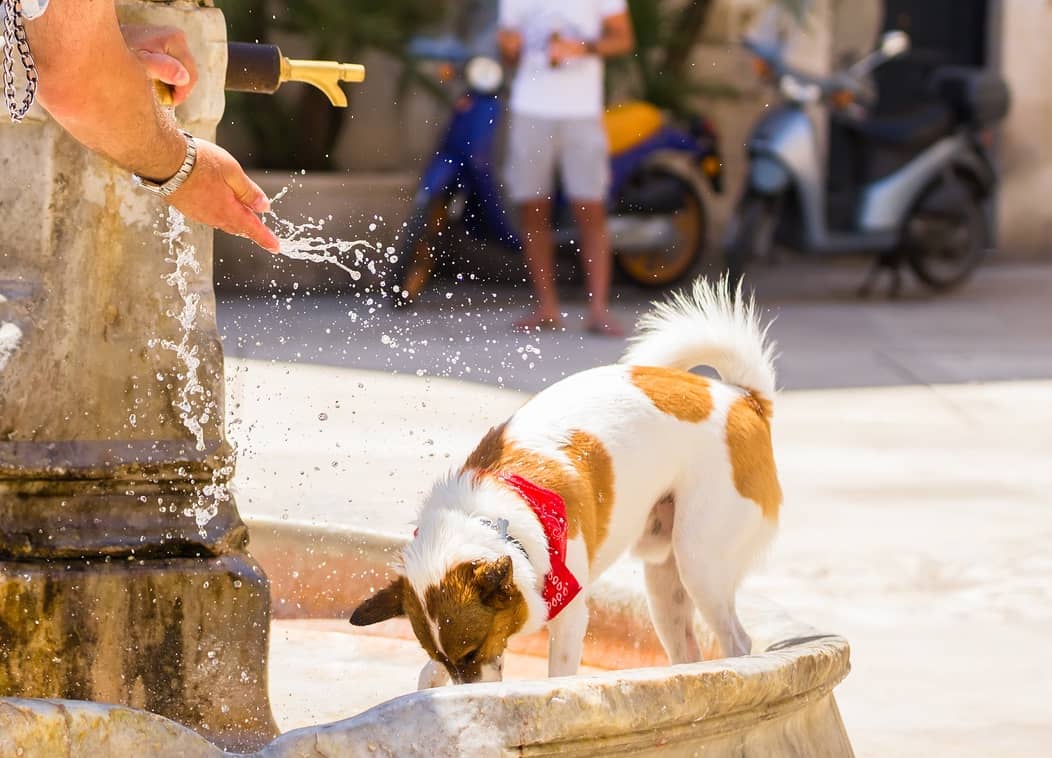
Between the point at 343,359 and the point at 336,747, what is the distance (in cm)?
559

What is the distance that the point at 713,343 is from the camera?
135 inches

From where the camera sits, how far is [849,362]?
8.16 meters

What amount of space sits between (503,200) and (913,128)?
2.69 metres

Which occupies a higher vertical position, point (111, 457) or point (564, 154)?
point (111, 457)

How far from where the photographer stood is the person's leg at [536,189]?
825 centimetres

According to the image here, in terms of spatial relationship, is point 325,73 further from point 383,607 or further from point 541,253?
point 541,253

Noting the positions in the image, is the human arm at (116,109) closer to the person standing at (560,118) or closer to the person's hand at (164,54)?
the person's hand at (164,54)

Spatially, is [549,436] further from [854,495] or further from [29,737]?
[854,495]

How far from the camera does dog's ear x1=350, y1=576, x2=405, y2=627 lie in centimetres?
295

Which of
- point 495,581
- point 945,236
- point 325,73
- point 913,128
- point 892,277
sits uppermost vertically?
point 325,73

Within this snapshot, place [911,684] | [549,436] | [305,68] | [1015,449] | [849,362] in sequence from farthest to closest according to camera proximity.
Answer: [849,362] → [1015,449] → [911,684] → [549,436] → [305,68]

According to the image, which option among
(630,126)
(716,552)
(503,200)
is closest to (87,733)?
(716,552)

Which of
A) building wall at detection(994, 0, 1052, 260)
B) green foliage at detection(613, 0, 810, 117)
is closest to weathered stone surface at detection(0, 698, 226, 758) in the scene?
green foliage at detection(613, 0, 810, 117)

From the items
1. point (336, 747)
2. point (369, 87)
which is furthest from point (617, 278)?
point (336, 747)
